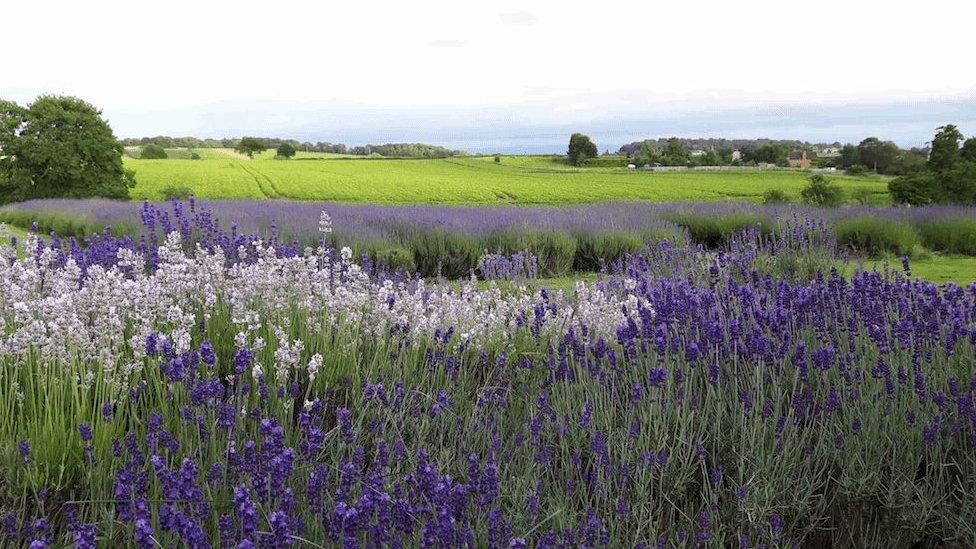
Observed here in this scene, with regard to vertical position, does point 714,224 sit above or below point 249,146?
below

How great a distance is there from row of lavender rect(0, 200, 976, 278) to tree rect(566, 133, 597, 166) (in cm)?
3540

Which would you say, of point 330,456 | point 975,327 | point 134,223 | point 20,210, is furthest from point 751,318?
point 20,210

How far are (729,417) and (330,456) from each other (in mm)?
1600

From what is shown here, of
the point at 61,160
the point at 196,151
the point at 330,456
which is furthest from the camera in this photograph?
the point at 196,151

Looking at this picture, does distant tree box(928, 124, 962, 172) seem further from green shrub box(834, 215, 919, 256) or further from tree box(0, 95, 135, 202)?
tree box(0, 95, 135, 202)

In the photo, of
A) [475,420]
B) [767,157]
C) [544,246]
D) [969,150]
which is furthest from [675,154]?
[475,420]

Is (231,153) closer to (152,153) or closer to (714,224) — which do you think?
(152,153)

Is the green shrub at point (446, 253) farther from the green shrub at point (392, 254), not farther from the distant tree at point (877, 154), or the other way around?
the distant tree at point (877, 154)

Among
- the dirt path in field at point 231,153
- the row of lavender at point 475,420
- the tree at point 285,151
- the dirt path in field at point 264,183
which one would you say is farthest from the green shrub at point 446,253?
the tree at point 285,151

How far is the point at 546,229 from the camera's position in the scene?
1058cm

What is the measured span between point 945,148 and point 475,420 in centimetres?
2160

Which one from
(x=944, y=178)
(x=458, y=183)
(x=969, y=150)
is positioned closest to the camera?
(x=944, y=178)

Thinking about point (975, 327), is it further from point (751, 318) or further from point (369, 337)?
point (369, 337)

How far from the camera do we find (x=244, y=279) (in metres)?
4.03
